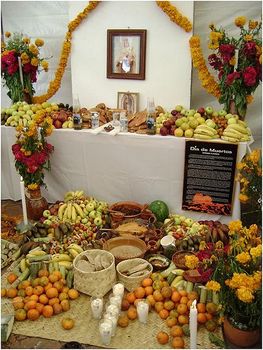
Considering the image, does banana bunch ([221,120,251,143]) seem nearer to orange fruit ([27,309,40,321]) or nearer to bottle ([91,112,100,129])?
bottle ([91,112,100,129])

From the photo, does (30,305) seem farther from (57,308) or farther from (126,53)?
(126,53)

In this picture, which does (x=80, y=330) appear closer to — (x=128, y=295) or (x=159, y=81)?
(x=128, y=295)

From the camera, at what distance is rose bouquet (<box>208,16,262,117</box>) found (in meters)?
3.11

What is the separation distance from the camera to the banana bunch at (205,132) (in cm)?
325

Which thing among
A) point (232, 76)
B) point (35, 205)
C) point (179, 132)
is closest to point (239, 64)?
point (232, 76)

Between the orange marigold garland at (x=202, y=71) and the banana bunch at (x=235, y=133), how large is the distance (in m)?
0.48

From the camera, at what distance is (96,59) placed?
409 centimetres

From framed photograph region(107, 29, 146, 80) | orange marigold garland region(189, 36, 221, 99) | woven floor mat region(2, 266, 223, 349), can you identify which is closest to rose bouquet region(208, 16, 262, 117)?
orange marigold garland region(189, 36, 221, 99)

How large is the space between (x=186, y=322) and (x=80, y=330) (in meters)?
0.64

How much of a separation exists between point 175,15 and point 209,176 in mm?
1578

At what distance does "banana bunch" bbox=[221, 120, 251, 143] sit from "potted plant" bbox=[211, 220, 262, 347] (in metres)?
1.18

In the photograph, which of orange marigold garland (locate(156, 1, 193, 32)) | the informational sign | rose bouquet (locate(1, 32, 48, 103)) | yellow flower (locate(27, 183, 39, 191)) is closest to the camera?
the informational sign

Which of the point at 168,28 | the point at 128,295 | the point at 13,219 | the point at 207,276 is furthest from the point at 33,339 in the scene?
the point at 168,28

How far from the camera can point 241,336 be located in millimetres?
2076
